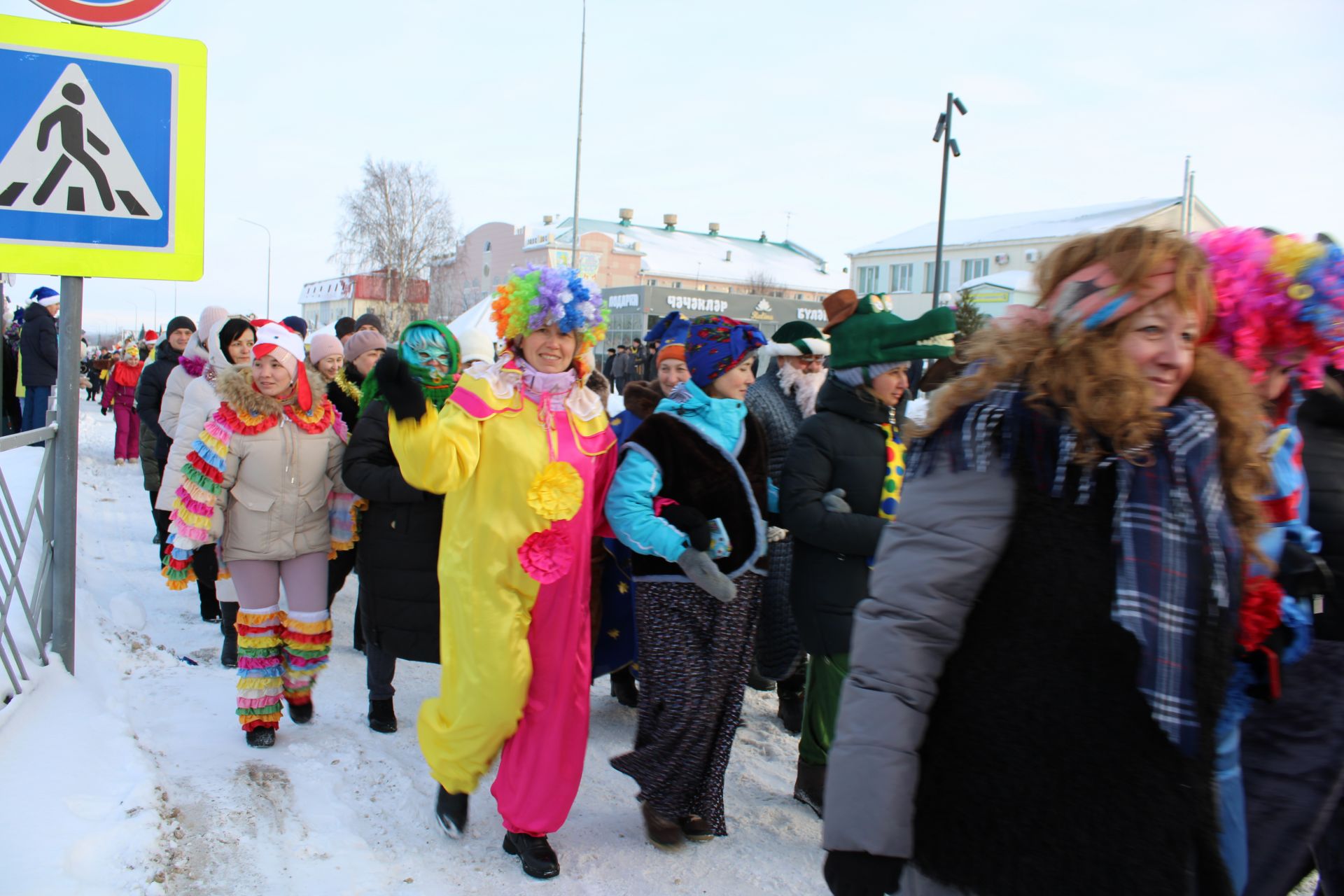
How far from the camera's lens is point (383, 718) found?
446cm

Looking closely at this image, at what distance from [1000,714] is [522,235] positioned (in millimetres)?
61334

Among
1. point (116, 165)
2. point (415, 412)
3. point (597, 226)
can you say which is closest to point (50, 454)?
point (116, 165)

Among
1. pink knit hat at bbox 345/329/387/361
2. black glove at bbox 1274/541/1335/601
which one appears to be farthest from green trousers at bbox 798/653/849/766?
pink knit hat at bbox 345/329/387/361

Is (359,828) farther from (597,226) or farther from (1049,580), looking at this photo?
(597,226)

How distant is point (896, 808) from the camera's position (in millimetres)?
1613

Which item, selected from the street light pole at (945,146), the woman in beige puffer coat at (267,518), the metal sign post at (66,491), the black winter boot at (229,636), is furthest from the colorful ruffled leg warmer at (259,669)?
the street light pole at (945,146)

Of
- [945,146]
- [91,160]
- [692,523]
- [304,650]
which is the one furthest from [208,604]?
[945,146]

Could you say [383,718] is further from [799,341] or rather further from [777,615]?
[799,341]

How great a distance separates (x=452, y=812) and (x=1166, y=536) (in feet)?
9.03

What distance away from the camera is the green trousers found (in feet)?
11.9

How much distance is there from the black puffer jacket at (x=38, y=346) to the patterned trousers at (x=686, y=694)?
10.4 meters

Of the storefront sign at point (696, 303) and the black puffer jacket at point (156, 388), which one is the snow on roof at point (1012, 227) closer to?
the storefront sign at point (696, 303)

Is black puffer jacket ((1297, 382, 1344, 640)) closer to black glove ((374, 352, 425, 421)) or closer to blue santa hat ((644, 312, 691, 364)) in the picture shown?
blue santa hat ((644, 312, 691, 364))

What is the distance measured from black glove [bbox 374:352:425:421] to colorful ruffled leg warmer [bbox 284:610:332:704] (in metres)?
1.68
